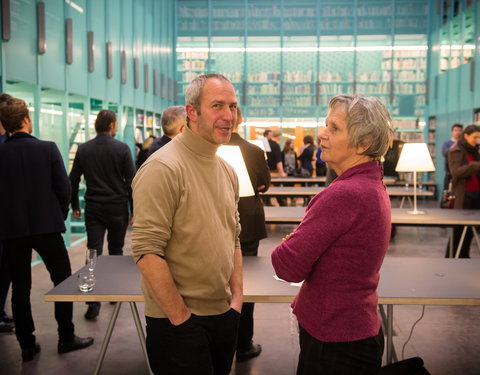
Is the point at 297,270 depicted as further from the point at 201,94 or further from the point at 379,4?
the point at 379,4

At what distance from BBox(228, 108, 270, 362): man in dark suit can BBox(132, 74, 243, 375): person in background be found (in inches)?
60.7

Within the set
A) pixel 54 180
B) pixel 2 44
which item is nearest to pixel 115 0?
pixel 2 44

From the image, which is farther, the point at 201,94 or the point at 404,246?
the point at 404,246

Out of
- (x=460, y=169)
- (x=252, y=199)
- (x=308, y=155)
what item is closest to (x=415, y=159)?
(x=460, y=169)

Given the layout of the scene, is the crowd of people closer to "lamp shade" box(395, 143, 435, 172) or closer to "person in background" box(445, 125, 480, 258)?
"lamp shade" box(395, 143, 435, 172)

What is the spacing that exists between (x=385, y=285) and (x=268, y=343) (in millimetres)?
1425

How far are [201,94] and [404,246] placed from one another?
6.69 metres

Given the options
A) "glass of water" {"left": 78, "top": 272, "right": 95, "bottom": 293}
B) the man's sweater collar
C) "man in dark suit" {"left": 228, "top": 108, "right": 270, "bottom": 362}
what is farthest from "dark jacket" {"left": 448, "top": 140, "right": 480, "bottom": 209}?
the man's sweater collar

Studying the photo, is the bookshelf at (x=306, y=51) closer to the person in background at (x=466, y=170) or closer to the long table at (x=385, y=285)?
the person in background at (x=466, y=170)

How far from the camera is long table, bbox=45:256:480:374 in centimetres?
262

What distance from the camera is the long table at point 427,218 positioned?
510cm

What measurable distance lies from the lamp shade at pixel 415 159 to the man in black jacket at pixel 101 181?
101 inches

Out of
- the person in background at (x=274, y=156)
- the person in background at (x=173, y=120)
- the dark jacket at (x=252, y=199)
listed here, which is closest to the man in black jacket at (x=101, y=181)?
the person in background at (x=173, y=120)

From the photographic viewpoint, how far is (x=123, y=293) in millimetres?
2662
